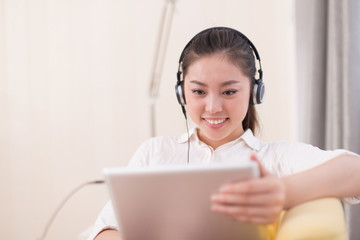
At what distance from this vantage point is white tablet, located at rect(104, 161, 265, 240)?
2.22 feet

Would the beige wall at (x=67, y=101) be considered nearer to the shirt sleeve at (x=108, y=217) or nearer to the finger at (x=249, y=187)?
the shirt sleeve at (x=108, y=217)

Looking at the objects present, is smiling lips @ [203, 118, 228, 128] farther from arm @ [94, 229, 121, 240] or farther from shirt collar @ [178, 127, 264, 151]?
arm @ [94, 229, 121, 240]

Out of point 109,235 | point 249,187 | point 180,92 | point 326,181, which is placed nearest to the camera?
point 249,187

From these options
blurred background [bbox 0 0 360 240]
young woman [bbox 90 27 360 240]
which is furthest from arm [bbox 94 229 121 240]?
blurred background [bbox 0 0 360 240]

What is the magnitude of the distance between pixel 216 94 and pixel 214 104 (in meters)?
0.03

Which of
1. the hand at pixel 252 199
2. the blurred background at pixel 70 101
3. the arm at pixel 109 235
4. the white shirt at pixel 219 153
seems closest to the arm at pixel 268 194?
the hand at pixel 252 199

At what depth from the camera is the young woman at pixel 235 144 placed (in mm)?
874

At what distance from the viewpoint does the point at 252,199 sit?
0.70 m

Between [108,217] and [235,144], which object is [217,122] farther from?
[108,217]

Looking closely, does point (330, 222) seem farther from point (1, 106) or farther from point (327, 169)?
point (1, 106)

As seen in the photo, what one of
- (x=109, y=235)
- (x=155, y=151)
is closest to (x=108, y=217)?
(x=109, y=235)

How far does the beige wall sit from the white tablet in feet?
5.46

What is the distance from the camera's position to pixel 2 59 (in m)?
2.46

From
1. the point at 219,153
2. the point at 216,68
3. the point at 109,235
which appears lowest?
the point at 109,235
